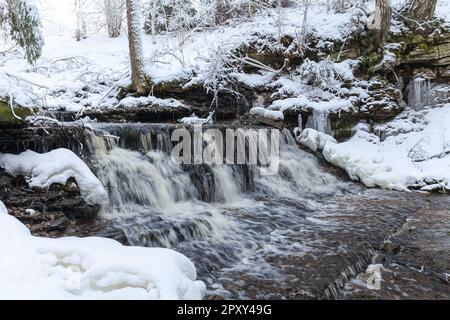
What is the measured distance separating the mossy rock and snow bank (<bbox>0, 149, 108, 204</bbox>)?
0.42 metres

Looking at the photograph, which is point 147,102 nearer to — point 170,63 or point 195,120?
point 195,120

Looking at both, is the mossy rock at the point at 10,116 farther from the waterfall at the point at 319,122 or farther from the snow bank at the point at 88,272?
the waterfall at the point at 319,122

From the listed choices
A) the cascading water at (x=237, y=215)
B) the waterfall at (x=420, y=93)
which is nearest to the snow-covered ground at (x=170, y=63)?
the waterfall at (x=420, y=93)

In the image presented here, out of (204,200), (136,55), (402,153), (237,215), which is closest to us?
(237,215)

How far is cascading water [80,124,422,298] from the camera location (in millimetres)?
3969

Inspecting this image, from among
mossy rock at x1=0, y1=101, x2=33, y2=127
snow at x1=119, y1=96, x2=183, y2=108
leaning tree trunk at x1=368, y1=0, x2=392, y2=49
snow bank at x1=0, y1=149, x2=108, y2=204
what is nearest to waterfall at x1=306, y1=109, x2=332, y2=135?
leaning tree trunk at x1=368, y1=0, x2=392, y2=49

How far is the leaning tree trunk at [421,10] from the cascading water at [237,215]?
5.74m

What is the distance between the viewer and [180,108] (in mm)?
10016

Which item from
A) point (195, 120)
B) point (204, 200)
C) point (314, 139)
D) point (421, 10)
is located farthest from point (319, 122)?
point (204, 200)

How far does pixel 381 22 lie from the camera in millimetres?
10352

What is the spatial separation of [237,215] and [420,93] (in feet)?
24.1

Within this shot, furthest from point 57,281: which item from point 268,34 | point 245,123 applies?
point 268,34

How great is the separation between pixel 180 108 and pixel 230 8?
29.8 ft
